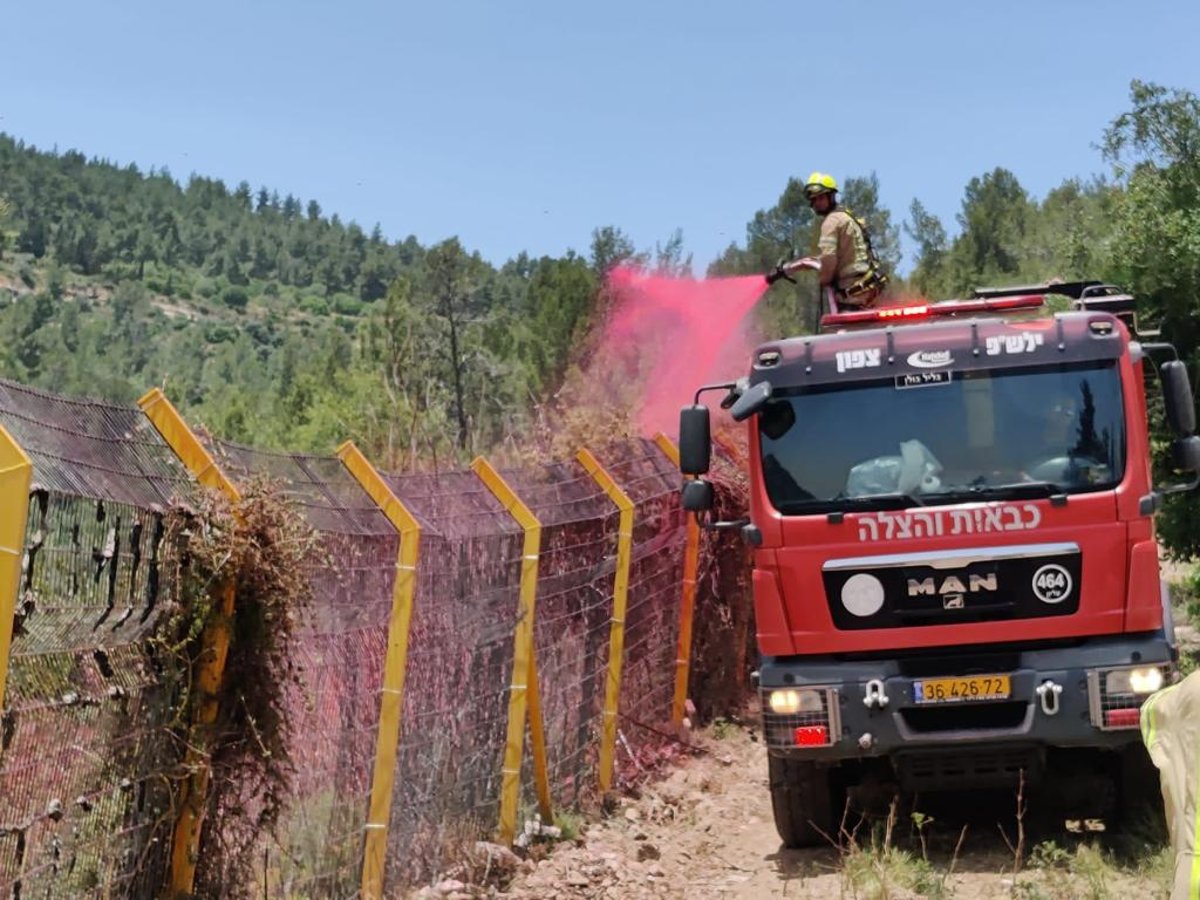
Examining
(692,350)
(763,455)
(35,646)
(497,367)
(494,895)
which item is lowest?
(494,895)

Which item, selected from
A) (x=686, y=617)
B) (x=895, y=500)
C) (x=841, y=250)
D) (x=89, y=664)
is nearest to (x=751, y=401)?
(x=895, y=500)

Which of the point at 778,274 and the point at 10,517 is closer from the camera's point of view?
the point at 10,517

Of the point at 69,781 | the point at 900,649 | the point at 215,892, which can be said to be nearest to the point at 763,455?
the point at 900,649

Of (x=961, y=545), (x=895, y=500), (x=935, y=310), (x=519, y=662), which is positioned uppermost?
(x=935, y=310)

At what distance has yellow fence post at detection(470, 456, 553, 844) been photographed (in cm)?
825

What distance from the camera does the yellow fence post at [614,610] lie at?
33.3 feet

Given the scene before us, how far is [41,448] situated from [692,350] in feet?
49.7

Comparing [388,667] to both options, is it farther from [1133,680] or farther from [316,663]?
[1133,680]

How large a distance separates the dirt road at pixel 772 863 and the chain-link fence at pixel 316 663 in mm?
436

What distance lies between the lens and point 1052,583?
7.95 metres

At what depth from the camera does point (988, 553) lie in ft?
26.2

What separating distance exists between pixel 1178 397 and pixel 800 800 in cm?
300

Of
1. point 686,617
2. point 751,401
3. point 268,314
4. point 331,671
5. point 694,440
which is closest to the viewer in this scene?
point 331,671

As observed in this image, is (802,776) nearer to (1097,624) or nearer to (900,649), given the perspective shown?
(900,649)
